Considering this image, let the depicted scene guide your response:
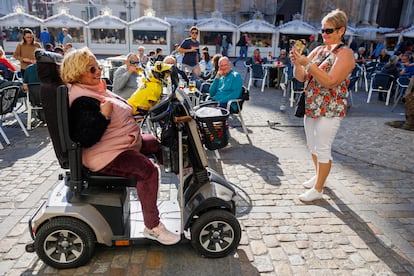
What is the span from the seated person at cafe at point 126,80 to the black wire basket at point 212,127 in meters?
3.11

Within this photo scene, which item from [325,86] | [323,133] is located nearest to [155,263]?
[323,133]

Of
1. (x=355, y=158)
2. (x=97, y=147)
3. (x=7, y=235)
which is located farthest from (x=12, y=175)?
(x=355, y=158)

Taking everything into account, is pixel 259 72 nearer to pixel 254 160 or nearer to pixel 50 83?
pixel 254 160

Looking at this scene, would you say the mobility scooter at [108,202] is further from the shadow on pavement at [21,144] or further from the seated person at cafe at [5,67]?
the seated person at cafe at [5,67]

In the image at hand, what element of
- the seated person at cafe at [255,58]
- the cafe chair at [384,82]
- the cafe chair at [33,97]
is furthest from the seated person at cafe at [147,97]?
the seated person at cafe at [255,58]

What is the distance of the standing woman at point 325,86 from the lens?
3.29 m

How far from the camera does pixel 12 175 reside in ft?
14.7

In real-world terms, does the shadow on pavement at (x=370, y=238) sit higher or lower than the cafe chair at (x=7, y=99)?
lower

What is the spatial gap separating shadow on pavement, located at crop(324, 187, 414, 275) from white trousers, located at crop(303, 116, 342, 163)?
1.87 feet

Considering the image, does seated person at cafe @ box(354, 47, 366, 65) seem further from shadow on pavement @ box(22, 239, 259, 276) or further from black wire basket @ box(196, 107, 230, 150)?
shadow on pavement @ box(22, 239, 259, 276)

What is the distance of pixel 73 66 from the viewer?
237cm

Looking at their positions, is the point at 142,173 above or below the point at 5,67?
below

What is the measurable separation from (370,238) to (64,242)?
109 inches

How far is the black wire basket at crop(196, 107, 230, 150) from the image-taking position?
2.94 metres
